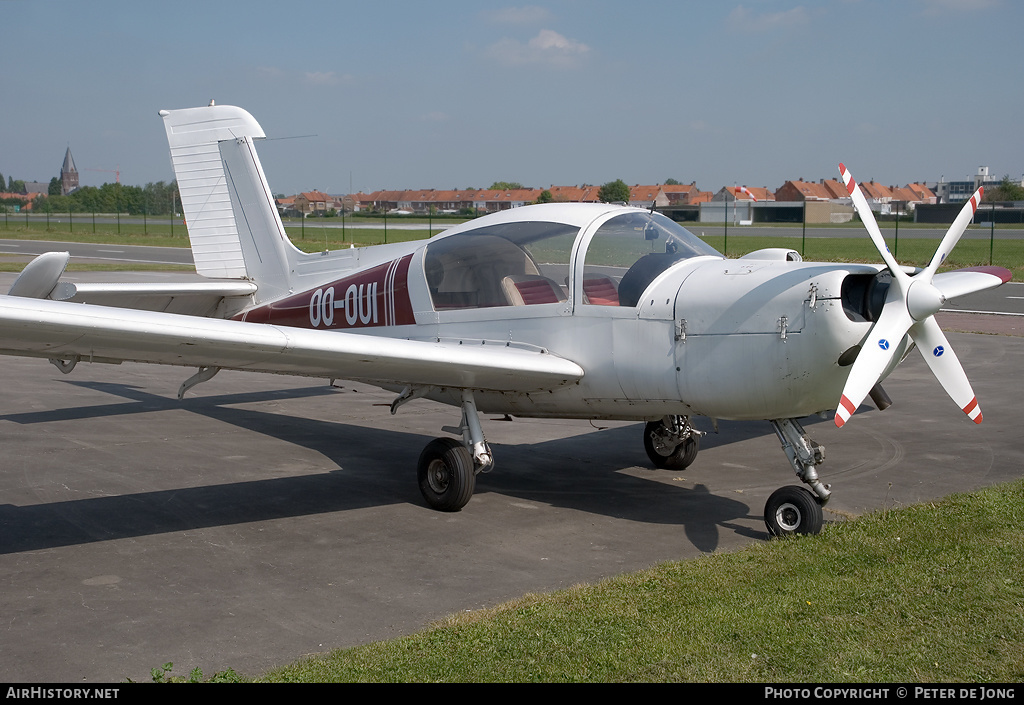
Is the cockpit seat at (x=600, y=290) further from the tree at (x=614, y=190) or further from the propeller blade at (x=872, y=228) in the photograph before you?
the tree at (x=614, y=190)

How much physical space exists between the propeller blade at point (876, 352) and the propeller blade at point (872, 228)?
13 cm

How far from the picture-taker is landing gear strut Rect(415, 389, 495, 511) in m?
7.61

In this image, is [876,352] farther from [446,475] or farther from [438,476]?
[438,476]

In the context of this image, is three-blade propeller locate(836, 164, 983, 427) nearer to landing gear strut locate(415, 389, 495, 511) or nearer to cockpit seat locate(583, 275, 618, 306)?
cockpit seat locate(583, 275, 618, 306)

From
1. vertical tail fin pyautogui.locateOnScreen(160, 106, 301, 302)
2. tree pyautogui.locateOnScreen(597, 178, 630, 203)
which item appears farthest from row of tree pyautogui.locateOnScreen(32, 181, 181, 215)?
vertical tail fin pyautogui.locateOnScreen(160, 106, 301, 302)

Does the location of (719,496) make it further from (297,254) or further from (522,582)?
(297,254)

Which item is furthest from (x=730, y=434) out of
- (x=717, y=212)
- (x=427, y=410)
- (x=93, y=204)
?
(x=93, y=204)

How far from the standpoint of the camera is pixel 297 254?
1086 centimetres

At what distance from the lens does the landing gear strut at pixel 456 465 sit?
7.61 m

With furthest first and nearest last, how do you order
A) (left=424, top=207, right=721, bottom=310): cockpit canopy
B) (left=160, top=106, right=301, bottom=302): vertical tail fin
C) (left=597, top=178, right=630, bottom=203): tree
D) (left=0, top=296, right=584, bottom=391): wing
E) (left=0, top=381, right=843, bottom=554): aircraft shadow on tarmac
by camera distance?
(left=597, top=178, right=630, bottom=203): tree, (left=160, top=106, right=301, bottom=302): vertical tail fin, (left=424, top=207, right=721, bottom=310): cockpit canopy, (left=0, top=381, right=843, bottom=554): aircraft shadow on tarmac, (left=0, top=296, right=584, bottom=391): wing

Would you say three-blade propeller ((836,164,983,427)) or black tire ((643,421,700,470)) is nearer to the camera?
three-blade propeller ((836,164,983,427))

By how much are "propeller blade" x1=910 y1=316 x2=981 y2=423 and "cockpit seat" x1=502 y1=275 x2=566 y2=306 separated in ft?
8.67

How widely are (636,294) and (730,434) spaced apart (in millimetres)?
3917

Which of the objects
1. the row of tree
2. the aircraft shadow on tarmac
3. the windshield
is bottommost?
the aircraft shadow on tarmac
